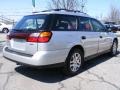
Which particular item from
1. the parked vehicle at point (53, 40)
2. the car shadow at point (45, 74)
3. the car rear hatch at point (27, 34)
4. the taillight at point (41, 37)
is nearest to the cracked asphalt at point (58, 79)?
the car shadow at point (45, 74)

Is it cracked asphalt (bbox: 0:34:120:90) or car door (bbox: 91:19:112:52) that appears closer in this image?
cracked asphalt (bbox: 0:34:120:90)

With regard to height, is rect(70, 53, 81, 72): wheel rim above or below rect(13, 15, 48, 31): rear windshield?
below

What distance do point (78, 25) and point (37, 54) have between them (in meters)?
1.79

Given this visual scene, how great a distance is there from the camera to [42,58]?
5.41 meters

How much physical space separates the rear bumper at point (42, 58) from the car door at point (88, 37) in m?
1.07

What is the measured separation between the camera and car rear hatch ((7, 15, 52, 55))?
555 centimetres

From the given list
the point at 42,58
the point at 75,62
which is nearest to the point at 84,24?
the point at 75,62

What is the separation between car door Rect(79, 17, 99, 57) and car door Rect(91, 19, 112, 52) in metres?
0.27

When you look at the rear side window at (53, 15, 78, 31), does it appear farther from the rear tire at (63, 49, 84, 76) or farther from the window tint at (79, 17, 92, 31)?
the rear tire at (63, 49, 84, 76)

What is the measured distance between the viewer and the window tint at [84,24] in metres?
6.79

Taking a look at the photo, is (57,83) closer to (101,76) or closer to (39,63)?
(39,63)

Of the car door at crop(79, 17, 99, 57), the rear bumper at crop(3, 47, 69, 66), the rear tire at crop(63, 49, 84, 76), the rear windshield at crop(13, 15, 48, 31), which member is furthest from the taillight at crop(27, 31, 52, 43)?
the car door at crop(79, 17, 99, 57)

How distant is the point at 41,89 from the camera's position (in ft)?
17.4

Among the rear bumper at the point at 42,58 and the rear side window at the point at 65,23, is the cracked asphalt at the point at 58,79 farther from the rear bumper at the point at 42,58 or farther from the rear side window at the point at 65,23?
the rear side window at the point at 65,23
